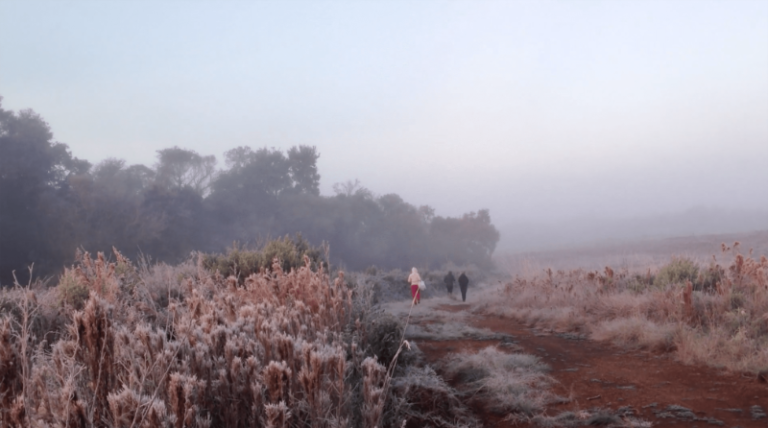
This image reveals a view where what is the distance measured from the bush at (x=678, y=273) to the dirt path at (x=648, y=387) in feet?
11.4

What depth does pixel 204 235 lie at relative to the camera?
3256 cm

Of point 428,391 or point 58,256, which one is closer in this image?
point 428,391

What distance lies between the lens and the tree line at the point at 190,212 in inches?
931

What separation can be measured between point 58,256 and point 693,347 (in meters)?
26.2

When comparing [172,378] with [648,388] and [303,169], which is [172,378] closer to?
[648,388]

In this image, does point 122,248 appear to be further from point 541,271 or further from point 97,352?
point 97,352

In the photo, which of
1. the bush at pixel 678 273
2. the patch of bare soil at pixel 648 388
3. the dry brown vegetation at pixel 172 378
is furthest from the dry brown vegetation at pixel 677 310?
the dry brown vegetation at pixel 172 378

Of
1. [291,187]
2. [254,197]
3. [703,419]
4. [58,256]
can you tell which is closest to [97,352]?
[703,419]

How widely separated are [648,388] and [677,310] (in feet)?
10.9

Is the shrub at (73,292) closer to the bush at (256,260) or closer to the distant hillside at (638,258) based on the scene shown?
the bush at (256,260)

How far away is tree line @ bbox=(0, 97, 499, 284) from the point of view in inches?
931

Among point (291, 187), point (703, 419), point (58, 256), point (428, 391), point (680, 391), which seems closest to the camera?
point (703, 419)

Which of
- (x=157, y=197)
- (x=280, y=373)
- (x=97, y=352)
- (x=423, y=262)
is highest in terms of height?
(x=157, y=197)

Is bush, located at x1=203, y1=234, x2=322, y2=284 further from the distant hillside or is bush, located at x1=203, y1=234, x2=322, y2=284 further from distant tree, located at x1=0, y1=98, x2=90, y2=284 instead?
distant tree, located at x1=0, y1=98, x2=90, y2=284
